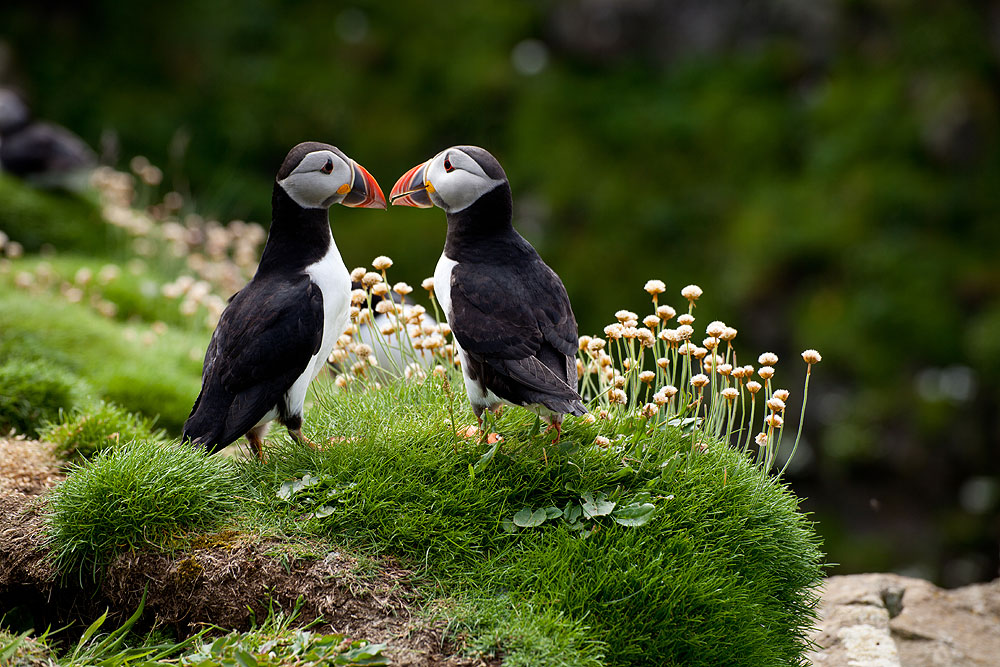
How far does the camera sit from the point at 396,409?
418cm

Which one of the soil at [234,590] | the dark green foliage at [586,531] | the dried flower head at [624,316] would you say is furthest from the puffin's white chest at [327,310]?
the dried flower head at [624,316]

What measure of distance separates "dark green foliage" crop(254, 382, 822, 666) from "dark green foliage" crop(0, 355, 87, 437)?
175 cm

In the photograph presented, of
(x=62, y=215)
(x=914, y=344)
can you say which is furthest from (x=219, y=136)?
(x=914, y=344)

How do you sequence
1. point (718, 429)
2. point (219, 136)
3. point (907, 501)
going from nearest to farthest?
point (718, 429)
point (907, 501)
point (219, 136)

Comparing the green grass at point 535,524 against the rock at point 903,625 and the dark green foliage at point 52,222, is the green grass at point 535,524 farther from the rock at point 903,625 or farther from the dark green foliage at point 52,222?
the dark green foliage at point 52,222

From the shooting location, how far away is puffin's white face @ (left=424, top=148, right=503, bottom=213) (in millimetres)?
3936

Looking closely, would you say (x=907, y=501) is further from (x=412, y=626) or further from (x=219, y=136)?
(x=219, y=136)

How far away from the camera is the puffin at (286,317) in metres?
3.88

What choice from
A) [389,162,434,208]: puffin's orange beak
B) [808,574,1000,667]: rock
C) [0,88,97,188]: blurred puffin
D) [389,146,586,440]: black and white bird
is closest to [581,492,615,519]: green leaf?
[389,146,586,440]: black and white bird

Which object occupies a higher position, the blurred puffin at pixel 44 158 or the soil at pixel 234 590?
the blurred puffin at pixel 44 158

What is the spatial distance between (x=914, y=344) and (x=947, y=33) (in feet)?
11.8

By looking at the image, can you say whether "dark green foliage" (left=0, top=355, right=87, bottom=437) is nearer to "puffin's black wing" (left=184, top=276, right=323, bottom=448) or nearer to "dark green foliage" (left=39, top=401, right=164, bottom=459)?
"dark green foliage" (left=39, top=401, right=164, bottom=459)

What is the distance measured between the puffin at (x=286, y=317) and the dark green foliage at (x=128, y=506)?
0.19 m

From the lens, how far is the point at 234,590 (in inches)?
139
